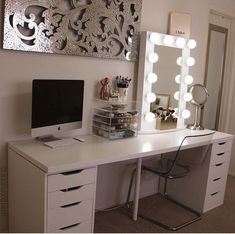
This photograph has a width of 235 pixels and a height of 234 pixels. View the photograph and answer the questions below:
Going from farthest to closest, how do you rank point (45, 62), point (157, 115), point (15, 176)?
point (157, 115) < point (45, 62) < point (15, 176)

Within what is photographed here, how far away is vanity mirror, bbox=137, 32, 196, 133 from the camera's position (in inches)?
104

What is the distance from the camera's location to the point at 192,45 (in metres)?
2.92

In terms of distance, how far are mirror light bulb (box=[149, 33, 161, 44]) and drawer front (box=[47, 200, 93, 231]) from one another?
1.49m

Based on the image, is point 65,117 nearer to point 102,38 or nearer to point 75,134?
point 75,134

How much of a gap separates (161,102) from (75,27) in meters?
1.11

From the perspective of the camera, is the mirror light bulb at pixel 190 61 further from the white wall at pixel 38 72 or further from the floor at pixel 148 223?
the floor at pixel 148 223

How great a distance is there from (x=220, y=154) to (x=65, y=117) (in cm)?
149

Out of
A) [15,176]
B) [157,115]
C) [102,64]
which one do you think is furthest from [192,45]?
[15,176]

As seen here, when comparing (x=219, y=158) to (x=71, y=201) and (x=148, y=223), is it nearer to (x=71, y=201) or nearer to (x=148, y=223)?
(x=148, y=223)

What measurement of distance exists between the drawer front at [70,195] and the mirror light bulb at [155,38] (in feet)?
4.64

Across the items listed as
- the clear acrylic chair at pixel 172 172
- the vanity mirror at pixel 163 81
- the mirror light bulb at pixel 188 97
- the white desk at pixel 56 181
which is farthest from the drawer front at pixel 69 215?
the mirror light bulb at pixel 188 97

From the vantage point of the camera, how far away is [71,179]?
1.74m

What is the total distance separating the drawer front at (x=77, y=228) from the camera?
1.77 m

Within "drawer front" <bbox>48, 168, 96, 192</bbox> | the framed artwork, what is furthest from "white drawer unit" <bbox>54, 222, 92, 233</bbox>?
the framed artwork
